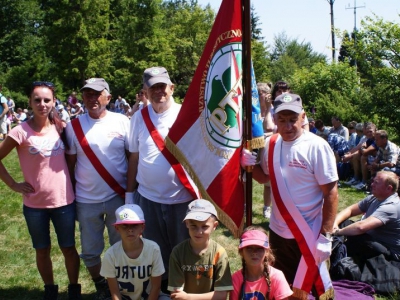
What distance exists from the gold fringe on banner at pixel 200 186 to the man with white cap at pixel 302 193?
368 millimetres

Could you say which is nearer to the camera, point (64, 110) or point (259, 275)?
point (259, 275)

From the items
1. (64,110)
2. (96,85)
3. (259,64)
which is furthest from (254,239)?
(259,64)

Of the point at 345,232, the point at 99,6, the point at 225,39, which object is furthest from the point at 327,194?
the point at 99,6

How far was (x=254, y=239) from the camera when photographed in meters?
3.29

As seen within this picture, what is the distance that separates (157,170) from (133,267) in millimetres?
→ 815

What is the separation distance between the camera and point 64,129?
4.23 metres

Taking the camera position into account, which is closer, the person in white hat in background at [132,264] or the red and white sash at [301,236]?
the red and white sash at [301,236]

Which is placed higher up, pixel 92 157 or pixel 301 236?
pixel 92 157

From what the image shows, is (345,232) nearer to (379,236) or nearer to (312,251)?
(379,236)

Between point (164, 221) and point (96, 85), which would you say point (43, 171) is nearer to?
point (96, 85)

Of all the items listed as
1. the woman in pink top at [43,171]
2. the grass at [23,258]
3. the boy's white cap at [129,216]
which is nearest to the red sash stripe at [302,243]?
the boy's white cap at [129,216]

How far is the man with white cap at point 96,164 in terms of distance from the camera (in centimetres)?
414

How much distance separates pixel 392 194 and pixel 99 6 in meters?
32.0

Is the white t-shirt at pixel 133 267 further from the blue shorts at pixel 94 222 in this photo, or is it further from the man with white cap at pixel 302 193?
the man with white cap at pixel 302 193
